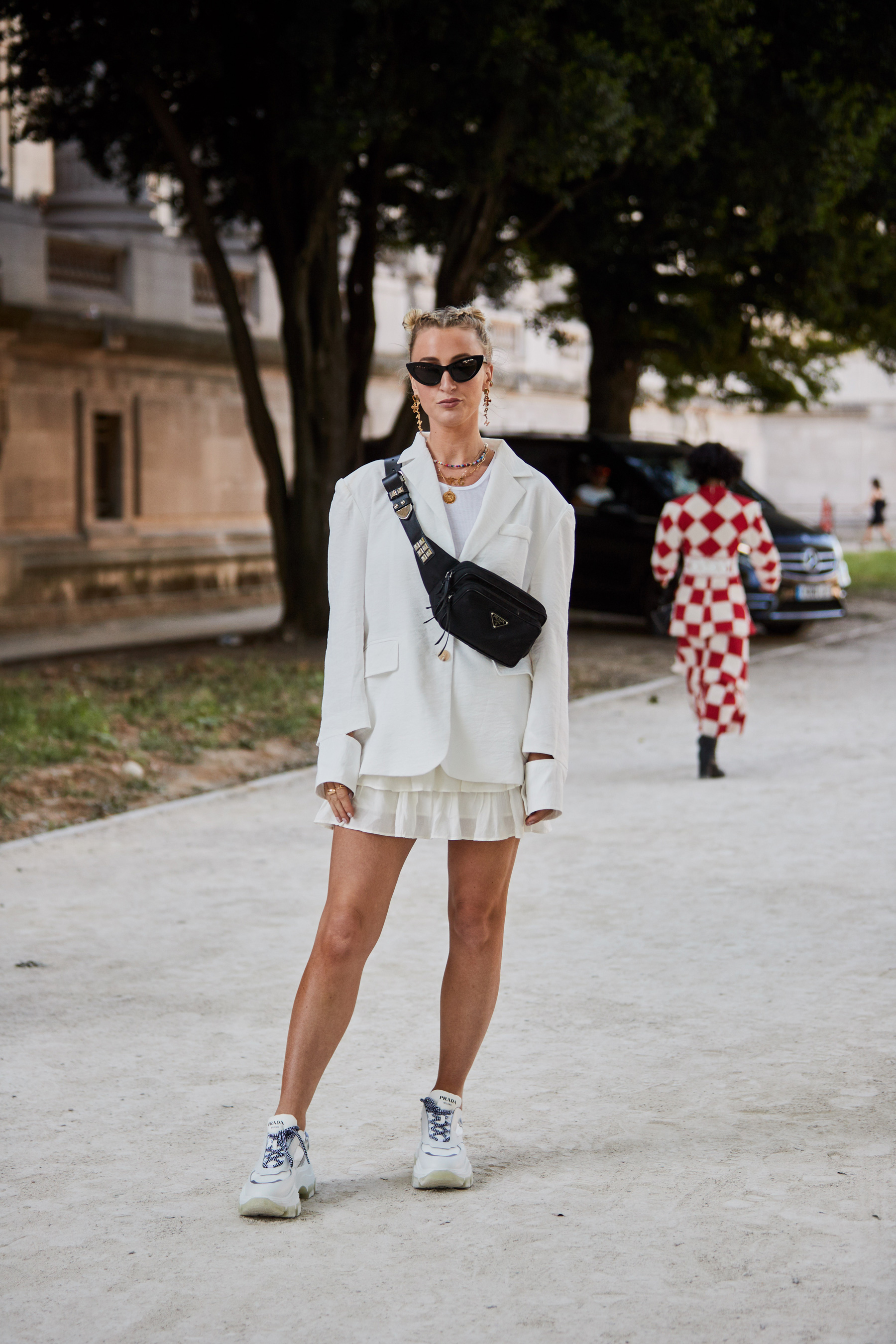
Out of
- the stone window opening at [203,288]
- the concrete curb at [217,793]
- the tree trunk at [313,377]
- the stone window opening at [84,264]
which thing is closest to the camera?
the concrete curb at [217,793]

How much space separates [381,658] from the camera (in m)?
3.57

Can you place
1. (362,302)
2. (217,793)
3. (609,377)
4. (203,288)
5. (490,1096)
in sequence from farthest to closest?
(203,288)
(609,377)
(362,302)
(217,793)
(490,1096)

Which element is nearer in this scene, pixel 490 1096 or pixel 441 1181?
pixel 441 1181

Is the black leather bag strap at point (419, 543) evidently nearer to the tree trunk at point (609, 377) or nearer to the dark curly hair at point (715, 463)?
the dark curly hair at point (715, 463)

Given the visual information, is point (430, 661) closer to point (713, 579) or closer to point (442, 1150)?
point (442, 1150)

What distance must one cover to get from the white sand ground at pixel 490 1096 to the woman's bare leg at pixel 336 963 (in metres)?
0.30

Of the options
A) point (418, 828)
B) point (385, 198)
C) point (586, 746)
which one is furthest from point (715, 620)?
point (385, 198)

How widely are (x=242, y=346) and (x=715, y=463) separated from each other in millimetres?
7089

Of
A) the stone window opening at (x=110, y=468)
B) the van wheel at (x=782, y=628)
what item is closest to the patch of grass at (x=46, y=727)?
the stone window opening at (x=110, y=468)

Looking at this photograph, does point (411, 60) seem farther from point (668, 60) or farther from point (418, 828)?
point (418, 828)

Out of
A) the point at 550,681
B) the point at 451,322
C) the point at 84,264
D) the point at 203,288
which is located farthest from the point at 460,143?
the point at 550,681

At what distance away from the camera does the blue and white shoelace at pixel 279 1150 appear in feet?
11.4

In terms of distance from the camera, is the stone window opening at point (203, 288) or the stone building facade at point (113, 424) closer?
the stone building facade at point (113, 424)

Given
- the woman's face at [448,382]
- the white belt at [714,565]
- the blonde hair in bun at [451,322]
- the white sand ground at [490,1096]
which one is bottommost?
the white sand ground at [490,1096]
